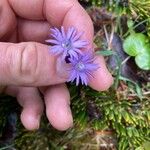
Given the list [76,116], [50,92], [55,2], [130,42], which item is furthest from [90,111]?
[55,2]

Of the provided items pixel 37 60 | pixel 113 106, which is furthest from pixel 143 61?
pixel 37 60

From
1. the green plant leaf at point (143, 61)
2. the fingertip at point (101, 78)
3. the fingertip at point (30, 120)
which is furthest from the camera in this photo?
the green plant leaf at point (143, 61)

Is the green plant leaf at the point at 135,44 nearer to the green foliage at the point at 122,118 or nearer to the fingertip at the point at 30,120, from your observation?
the green foliage at the point at 122,118

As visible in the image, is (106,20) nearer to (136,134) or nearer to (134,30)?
(134,30)

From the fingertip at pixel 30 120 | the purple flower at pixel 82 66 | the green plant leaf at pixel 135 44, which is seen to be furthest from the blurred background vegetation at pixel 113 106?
the purple flower at pixel 82 66

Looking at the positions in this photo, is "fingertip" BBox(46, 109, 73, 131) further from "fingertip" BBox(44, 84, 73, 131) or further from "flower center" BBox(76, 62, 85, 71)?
"flower center" BBox(76, 62, 85, 71)

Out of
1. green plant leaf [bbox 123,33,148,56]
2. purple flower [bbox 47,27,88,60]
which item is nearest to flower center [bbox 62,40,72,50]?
purple flower [bbox 47,27,88,60]

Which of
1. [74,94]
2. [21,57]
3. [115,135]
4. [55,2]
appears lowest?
[115,135]
